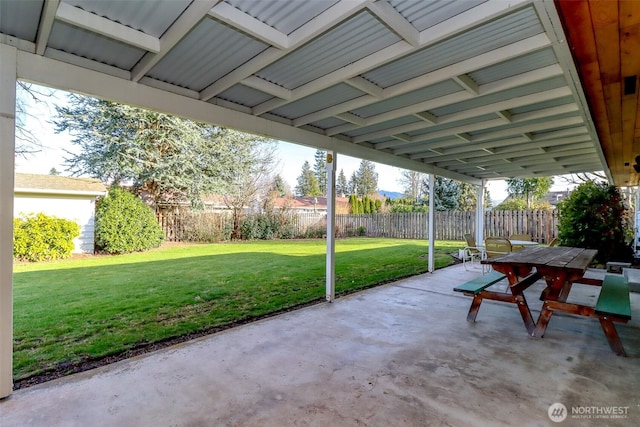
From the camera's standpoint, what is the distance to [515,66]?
9.04ft

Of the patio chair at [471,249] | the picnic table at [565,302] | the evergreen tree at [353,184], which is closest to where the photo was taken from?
the picnic table at [565,302]

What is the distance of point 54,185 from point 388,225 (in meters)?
13.3

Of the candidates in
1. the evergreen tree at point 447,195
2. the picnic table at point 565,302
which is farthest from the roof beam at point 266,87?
the evergreen tree at point 447,195

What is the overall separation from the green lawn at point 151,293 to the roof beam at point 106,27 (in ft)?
9.19

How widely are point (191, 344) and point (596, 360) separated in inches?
151

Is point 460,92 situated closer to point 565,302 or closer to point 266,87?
point 266,87

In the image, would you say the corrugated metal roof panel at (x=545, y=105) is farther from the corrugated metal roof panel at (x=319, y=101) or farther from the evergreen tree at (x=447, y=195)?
the evergreen tree at (x=447, y=195)

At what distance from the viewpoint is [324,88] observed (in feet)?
10.1

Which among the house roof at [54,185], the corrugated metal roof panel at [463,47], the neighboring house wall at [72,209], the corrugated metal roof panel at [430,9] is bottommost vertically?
the neighboring house wall at [72,209]

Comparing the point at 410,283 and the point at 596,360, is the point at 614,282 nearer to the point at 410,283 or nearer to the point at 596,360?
the point at 596,360

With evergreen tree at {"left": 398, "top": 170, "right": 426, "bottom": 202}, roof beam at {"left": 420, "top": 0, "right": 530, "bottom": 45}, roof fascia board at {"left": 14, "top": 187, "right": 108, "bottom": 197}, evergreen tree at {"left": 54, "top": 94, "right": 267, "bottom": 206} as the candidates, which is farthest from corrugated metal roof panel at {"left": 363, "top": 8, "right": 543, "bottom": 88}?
evergreen tree at {"left": 398, "top": 170, "right": 426, "bottom": 202}

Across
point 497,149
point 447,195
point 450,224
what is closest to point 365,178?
point 447,195

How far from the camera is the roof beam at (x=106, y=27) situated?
1991 mm

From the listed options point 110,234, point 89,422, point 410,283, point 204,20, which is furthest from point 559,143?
Answer: point 110,234
